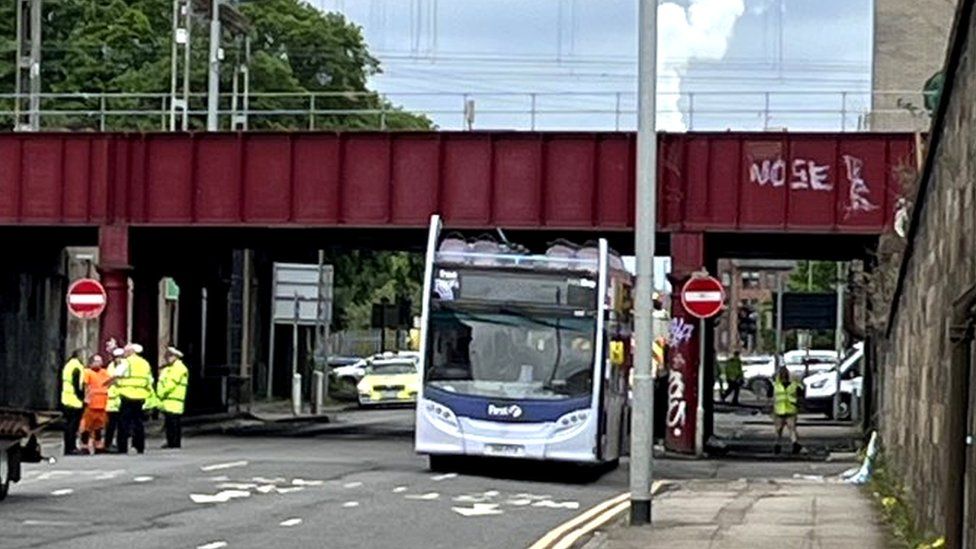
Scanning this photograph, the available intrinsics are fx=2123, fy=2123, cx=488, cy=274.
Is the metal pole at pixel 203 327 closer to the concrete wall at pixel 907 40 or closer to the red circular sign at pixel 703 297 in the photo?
the red circular sign at pixel 703 297

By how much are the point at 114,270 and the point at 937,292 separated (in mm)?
27389

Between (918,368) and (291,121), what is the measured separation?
60095mm

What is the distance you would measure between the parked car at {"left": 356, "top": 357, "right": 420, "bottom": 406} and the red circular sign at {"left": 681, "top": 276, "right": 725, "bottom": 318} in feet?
102

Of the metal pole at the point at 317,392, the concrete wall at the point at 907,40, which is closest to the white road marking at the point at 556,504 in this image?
the metal pole at the point at 317,392

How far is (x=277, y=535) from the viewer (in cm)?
1914

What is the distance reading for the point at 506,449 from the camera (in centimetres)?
2862

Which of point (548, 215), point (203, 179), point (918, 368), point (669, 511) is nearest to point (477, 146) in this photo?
point (548, 215)

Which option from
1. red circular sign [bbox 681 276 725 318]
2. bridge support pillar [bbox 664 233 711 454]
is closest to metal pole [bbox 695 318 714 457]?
bridge support pillar [bbox 664 233 711 454]

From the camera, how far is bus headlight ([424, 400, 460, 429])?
28791mm

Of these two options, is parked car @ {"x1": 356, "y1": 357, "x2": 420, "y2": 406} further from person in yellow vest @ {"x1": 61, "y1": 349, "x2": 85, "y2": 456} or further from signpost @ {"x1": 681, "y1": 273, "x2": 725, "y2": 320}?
person in yellow vest @ {"x1": 61, "y1": 349, "x2": 85, "y2": 456}

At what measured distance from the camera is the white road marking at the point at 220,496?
2302 cm

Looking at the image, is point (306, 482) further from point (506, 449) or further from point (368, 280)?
point (368, 280)

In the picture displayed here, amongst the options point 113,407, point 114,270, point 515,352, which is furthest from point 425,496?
point 114,270

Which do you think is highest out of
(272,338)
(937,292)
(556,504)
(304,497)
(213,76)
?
(213,76)
